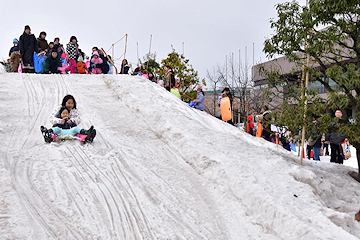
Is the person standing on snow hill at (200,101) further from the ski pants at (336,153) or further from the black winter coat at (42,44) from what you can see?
the black winter coat at (42,44)

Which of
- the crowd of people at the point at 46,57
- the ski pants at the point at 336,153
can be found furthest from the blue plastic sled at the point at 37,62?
the ski pants at the point at 336,153

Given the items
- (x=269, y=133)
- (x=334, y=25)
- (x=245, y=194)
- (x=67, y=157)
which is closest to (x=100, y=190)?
(x=67, y=157)

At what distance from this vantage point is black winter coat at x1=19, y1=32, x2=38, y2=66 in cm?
1573

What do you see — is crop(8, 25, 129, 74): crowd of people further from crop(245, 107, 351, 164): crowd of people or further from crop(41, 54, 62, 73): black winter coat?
crop(245, 107, 351, 164): crowd of people

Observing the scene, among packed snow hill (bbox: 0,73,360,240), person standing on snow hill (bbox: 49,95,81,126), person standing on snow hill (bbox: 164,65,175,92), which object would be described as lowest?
packed snow hill (bbox: 0,73,360,240)

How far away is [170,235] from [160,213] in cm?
51

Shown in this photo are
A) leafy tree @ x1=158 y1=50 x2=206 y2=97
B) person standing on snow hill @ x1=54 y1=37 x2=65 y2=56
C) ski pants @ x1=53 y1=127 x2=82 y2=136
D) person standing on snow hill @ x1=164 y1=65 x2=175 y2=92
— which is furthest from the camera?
leafy tree @ x1=158 y1=50 x2=206 y2=97

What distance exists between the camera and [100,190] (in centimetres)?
517

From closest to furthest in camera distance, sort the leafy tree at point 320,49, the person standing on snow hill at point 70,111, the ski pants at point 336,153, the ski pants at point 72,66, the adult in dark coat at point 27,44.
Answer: the leafy tree at point 320,49, the person standing on snow hill at point 70,111, the ski pants at point 336,153, the adult in dark coat at point 27,44, the ski pants at point 72,66

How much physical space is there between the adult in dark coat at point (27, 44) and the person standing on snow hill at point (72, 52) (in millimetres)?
1497

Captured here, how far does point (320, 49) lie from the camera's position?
6.02m

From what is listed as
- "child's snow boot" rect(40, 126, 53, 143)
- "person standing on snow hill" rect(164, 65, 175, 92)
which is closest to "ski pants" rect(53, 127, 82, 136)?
"child's snow boot" rect(40, 126, 53, 143)

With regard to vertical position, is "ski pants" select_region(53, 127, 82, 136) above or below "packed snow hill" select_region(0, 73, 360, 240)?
above

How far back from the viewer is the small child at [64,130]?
698 cm
